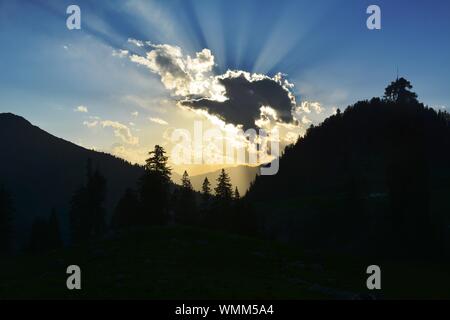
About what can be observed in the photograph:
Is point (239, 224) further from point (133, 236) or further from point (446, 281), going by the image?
point (446, 281)

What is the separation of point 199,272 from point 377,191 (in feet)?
397

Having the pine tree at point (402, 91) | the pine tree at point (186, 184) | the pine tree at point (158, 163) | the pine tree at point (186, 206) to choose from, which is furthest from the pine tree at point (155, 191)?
the pine tree at point (402, 91)

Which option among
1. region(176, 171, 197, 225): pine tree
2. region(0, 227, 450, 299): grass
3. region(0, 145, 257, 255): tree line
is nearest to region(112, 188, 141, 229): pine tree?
region(0, 145, 257, 255): tree line

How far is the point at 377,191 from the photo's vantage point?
146 m

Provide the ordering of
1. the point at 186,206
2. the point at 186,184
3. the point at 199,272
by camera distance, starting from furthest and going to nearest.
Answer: the point at 186,184, the point at 186,206, the point at 199,272

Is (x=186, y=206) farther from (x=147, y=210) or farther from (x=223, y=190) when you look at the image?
(x=147, y=210)

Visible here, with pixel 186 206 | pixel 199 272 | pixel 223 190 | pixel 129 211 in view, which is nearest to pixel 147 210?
pixel 129 211

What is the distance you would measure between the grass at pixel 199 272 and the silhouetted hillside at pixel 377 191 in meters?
11.1

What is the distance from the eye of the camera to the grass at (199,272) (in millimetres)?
30047

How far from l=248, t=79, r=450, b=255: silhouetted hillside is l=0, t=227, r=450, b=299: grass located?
36.3ft

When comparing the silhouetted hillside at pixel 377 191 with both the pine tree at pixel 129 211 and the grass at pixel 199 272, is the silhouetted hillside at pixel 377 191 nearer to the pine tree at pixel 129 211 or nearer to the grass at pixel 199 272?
the grass at pixel 199 272

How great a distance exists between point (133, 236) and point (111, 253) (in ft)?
24.3
